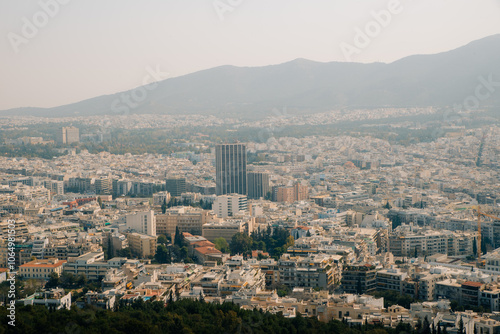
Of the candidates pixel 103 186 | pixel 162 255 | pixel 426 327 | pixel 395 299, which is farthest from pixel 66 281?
pixel 103 186

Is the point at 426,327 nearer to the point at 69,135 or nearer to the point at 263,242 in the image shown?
the point at 263,242

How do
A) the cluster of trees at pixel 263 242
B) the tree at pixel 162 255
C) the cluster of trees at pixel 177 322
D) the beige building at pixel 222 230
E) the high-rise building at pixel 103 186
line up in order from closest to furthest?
1. the cluster of trees at pixel 177 322
2. the tree at pixel 162 255
3. the cluster of trees at pixel 263 242
4. the beige building at pixel 222 230
5. the high-rise building at pixel 103 186

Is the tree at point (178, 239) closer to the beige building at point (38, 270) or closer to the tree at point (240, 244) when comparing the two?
the tree at point (240, 244)

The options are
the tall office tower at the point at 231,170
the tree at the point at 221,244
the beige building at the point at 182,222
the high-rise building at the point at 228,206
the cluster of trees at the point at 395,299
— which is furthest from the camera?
the tall office tower at the point at 231,170

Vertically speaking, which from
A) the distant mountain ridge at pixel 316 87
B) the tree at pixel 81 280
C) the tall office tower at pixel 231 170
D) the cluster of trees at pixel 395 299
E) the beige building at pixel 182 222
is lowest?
the cluster of trees at pixel 395 299

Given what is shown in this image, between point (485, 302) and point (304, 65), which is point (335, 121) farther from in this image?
point (485, 302)

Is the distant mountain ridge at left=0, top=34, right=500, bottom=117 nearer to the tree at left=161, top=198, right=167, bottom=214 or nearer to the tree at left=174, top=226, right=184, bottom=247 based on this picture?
the tree at left=161, top=198, right=167, bottom=214

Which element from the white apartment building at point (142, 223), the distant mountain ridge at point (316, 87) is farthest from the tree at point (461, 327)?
the distant mountain ridge at point (316, 87)

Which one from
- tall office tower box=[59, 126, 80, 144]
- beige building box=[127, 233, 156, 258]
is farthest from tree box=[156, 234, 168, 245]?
tall office tower box=[59, 126, 80, 144]
